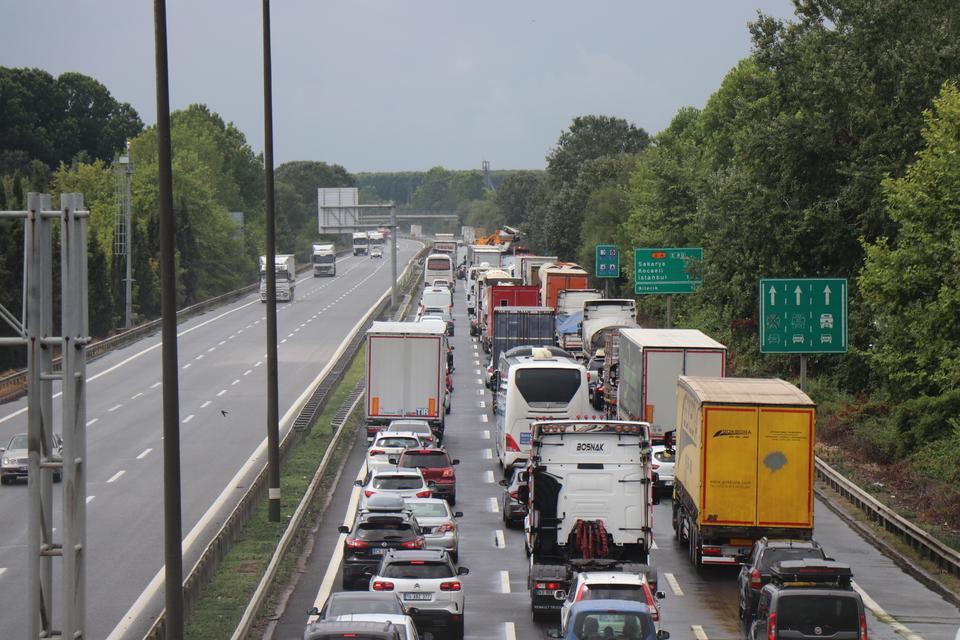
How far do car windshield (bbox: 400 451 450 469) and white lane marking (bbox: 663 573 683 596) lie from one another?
10.1m

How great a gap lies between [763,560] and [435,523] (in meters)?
8.17

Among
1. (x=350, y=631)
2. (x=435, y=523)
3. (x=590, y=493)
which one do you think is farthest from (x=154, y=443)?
(x=350, y=631)

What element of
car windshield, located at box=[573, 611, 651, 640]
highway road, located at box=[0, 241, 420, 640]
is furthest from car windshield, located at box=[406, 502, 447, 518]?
car windshield, located at box=[573, 611, 651, 640]

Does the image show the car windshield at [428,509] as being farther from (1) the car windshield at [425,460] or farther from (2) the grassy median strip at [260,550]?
(1) the car windshield at [425,460]

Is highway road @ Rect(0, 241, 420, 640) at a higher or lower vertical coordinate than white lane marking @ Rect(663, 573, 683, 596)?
lower

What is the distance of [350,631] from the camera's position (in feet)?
55.3

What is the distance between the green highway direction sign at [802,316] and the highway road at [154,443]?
54.6 feet

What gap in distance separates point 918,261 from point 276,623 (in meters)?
18.9

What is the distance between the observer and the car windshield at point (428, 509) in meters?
30.5

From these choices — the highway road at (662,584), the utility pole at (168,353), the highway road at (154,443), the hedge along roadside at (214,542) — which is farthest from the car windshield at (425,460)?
the utility pole at (168,353)

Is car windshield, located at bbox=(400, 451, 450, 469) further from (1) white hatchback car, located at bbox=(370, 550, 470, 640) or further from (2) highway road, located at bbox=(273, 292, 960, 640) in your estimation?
(1) white hatchback car, located at bbox=(370, 550, 470, 640)

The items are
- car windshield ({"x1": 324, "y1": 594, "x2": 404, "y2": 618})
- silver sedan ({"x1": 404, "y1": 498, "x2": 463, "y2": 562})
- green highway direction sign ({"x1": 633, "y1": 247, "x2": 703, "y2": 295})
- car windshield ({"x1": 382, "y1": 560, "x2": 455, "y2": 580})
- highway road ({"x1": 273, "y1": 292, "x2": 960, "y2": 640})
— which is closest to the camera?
car windshield ({"x1": 324, "y1": 594, "x2": 404, "y2": 618})

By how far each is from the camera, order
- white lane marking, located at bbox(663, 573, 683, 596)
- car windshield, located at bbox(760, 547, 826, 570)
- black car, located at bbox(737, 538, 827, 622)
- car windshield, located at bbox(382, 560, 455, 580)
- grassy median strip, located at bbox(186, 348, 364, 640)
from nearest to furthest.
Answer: car windshield, located at bbox(382, 560, 455, 580) < black car, located at bbox(737, 538, 827, 622) < car windshield, located at bbox(760, 547, 826, 570) < grassy median strip, located at bbox(186, 348, 364, 640) < white lane marking, located at bbox(663, 573, 683, 596)

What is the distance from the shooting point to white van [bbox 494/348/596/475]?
41.1m
